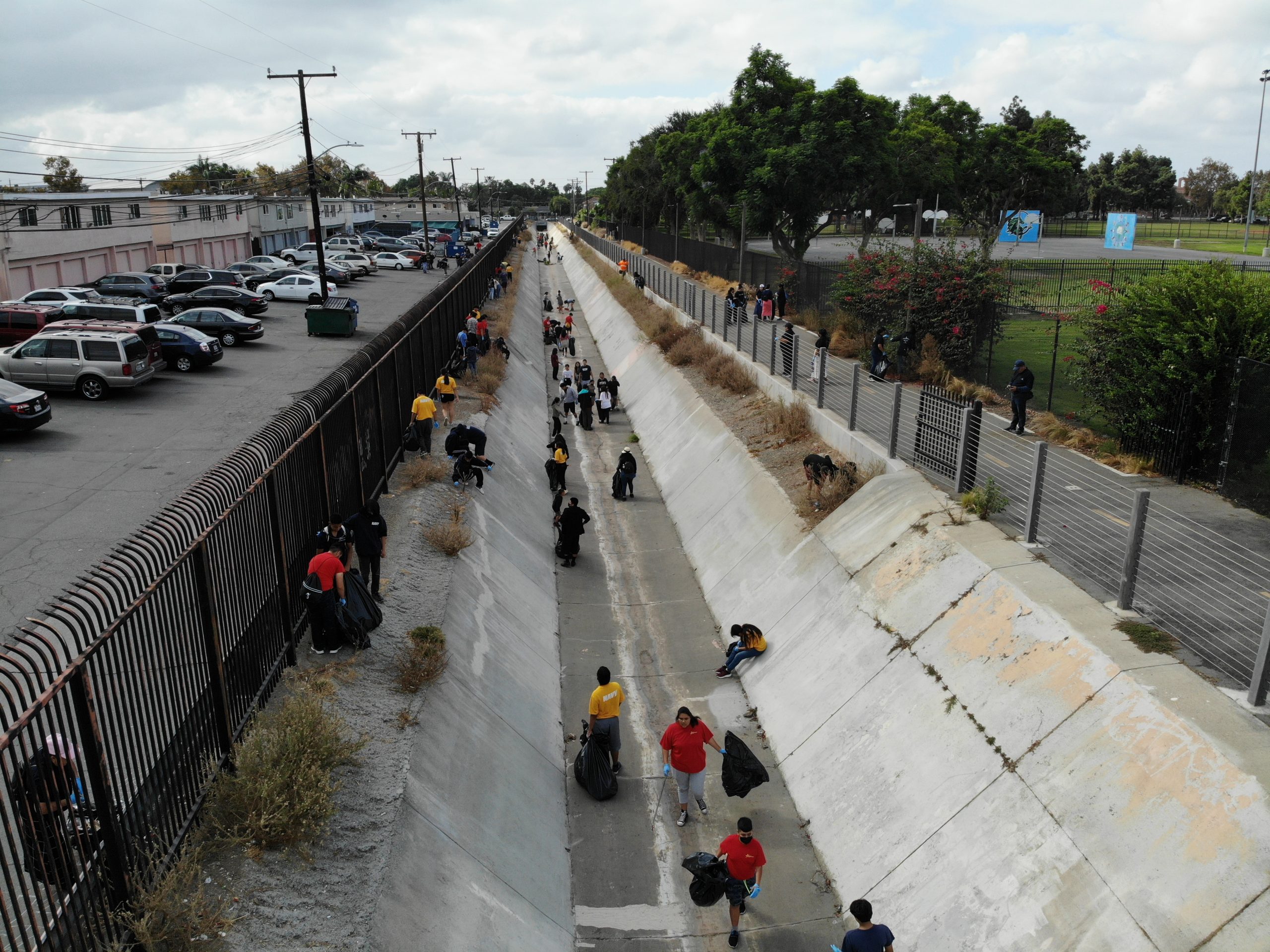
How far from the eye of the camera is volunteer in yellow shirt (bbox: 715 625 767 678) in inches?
552

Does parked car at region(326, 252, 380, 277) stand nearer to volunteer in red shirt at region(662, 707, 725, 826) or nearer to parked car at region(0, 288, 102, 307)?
parked car at region(0, 288, 102, 307)

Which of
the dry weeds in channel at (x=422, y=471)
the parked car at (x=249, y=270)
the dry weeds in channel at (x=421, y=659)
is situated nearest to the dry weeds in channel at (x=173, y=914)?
the dry weeds in channel at (x=421, y=659)

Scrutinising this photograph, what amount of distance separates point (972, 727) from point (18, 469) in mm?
18394

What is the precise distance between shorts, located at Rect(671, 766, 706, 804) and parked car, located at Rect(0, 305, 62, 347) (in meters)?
27.3

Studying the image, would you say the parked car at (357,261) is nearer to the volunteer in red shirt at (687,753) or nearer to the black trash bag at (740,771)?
the volunteer in red shirt at (687,753)

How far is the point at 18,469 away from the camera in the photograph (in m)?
18.9

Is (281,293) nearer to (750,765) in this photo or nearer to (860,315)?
(860,315)

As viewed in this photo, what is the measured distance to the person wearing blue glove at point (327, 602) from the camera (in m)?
10.1

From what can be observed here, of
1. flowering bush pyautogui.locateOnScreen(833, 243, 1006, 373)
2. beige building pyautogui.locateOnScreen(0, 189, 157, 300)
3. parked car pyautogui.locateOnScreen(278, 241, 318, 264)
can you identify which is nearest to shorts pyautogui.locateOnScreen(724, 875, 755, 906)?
flowering bush pyautogui.locateOnScreen(833, 243, 1006, 373)

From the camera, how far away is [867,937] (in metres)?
7.27

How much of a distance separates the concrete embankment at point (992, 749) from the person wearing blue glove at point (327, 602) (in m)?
5.65

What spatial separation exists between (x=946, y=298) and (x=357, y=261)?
48852 mm

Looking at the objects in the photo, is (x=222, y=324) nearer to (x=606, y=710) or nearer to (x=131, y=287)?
(x=131, y=287)

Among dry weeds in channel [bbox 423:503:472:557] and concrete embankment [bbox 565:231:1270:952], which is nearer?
concrete embankment [bbox 565:231:1270:952]
